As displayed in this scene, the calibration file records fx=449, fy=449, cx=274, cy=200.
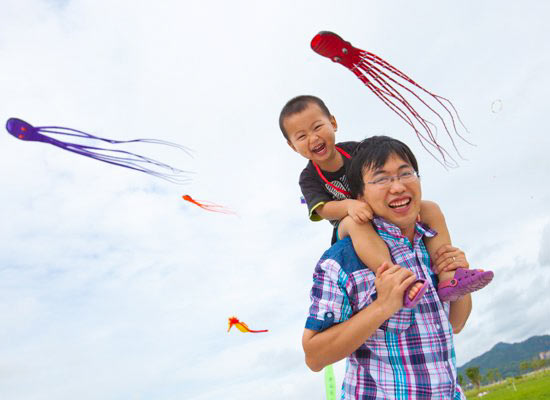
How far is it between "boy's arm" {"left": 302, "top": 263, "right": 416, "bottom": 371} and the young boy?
0.25m

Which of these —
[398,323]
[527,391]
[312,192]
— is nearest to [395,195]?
[398,323]

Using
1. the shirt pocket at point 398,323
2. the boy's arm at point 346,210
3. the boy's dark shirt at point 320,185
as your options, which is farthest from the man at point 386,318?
the boy's dark shirt at point 320,185

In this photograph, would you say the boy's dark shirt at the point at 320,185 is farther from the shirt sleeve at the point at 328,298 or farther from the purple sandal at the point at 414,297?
the purple sandal at the point at 414,297

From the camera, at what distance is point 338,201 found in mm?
3520

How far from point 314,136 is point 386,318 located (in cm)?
231

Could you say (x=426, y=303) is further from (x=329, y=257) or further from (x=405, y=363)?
(x=329, y=257)

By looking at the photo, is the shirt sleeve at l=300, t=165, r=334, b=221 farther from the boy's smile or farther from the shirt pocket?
the shirt pocket

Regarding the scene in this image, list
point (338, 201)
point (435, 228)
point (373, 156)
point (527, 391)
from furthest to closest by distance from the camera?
point (527, 391)
point (338, 201)
point (435, 228)
point (373, 156)

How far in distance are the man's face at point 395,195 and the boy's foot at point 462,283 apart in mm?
393

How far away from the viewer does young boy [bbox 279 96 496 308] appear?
2.52m

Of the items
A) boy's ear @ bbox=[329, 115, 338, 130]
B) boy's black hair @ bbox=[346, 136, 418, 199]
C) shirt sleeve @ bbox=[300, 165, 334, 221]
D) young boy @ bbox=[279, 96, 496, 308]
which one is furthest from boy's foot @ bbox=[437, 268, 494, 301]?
boy's ear @ bbox=[329, 115, 338, 130]

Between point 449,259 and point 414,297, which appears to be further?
point 449,259

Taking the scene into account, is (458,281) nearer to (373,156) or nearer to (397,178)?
(397,178)

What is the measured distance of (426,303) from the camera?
241 centimetres
